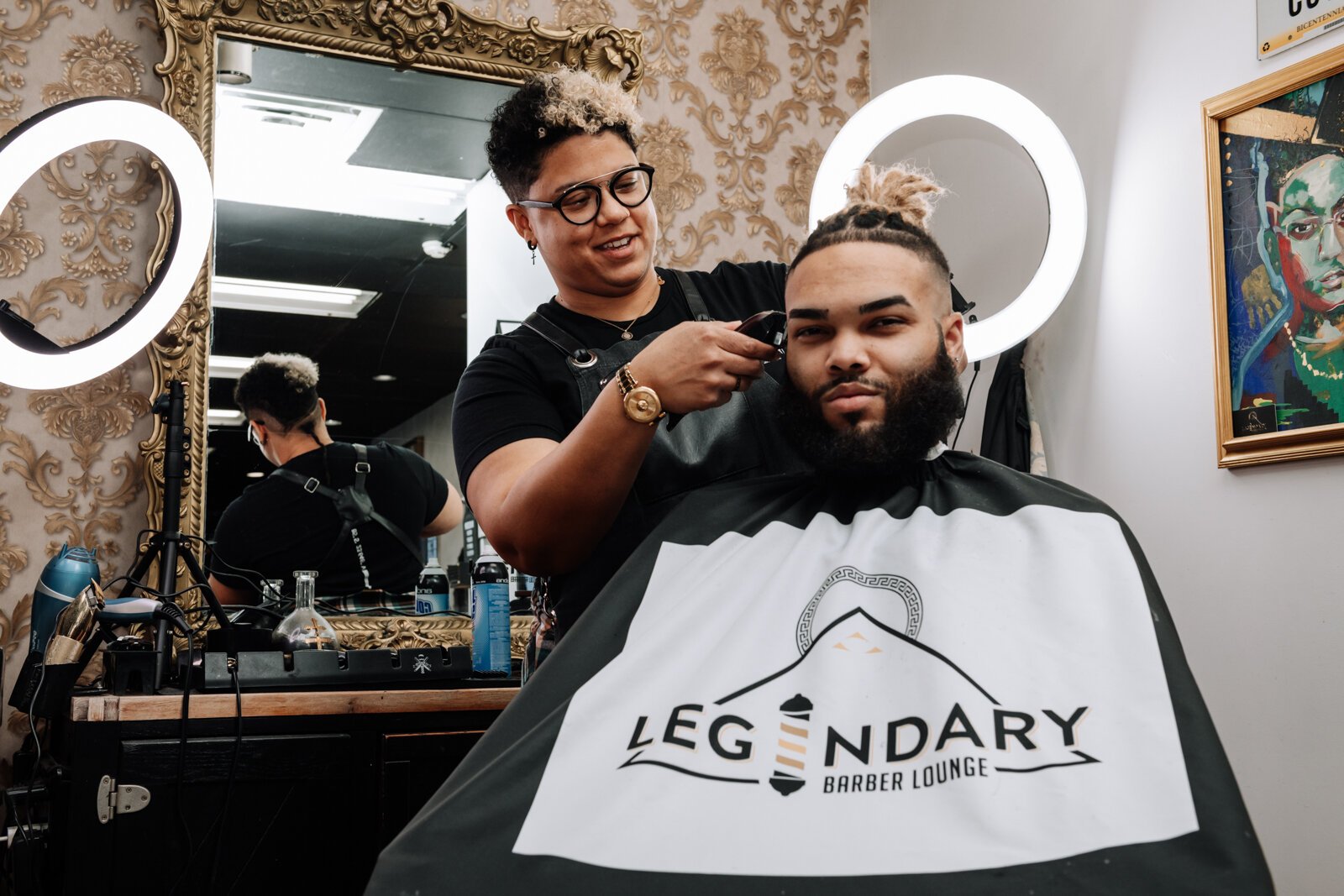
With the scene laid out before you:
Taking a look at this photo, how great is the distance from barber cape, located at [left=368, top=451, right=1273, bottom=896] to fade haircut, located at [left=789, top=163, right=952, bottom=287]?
365mm

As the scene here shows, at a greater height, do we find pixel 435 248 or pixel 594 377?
pixel 435 248

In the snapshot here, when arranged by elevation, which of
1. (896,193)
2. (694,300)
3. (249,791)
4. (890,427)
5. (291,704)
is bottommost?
(249,791)

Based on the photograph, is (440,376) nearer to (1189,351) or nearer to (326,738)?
(326,738)

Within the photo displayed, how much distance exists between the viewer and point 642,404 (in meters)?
1.26

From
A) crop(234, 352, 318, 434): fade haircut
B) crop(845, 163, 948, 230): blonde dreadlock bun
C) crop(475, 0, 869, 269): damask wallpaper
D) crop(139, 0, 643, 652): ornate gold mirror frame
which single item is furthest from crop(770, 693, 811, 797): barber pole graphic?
crop(475, 0, 869, 269): damask wallpaper

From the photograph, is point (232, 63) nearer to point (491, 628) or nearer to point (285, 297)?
point (285, 297)

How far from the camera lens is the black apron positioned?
141 cm

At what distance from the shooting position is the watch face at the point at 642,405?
1256 millimetres

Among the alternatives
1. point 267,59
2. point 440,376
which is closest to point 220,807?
point 440,376

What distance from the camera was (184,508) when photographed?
7.61ft

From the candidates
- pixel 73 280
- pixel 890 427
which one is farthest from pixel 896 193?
pixel 73 280

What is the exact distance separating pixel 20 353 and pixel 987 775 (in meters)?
1.90

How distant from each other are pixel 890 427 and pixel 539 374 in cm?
51

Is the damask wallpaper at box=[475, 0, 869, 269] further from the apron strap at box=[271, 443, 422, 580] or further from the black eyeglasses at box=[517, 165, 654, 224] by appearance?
the black eyeglasses at box=[517, 165, 654, 224]
